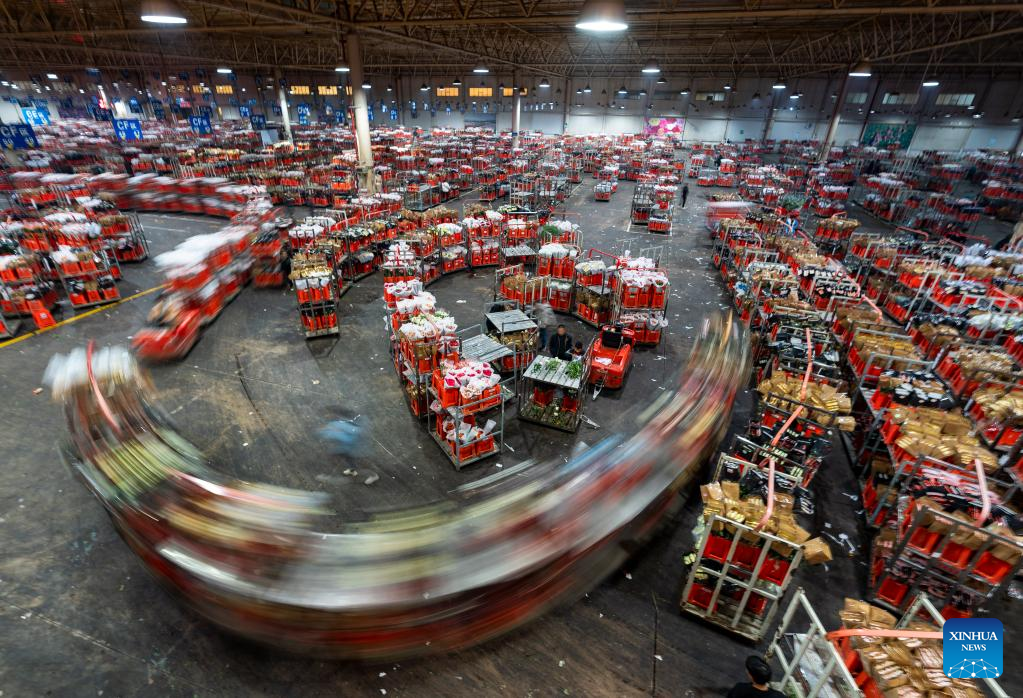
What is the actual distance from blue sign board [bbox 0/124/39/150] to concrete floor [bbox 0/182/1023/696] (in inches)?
632

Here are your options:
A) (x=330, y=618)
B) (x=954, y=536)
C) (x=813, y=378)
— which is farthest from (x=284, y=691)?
(x=813, y=378)

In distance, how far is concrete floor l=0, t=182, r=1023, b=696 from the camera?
4.79m

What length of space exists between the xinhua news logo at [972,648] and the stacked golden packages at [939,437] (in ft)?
12.7

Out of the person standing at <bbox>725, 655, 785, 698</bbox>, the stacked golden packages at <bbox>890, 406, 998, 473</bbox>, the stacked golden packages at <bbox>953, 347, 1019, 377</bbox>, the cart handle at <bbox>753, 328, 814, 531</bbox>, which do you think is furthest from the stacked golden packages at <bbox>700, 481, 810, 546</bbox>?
the stacked golden packages at <bbox>953, 347, 1019, 377</bbox>

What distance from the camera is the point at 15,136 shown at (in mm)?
20547

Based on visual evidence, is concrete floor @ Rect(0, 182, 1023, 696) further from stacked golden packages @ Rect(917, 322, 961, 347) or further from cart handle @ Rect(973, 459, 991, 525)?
stacked golden packages @ Rect(917, 322, 961, 347)

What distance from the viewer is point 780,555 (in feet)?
15.7

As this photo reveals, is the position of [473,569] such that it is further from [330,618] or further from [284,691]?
[284,691]

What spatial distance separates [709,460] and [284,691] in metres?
6.91

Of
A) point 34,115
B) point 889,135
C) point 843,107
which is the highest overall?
point 843,107

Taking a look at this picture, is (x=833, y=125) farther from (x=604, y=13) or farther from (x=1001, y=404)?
(x=604, y=13)

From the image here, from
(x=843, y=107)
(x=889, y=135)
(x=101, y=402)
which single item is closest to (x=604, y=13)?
(x=101, y=402)

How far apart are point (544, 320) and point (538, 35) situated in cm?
2711

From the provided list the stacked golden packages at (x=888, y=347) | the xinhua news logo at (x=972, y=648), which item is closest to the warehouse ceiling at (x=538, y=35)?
the stacked golden packages at (x=888, y=347)
